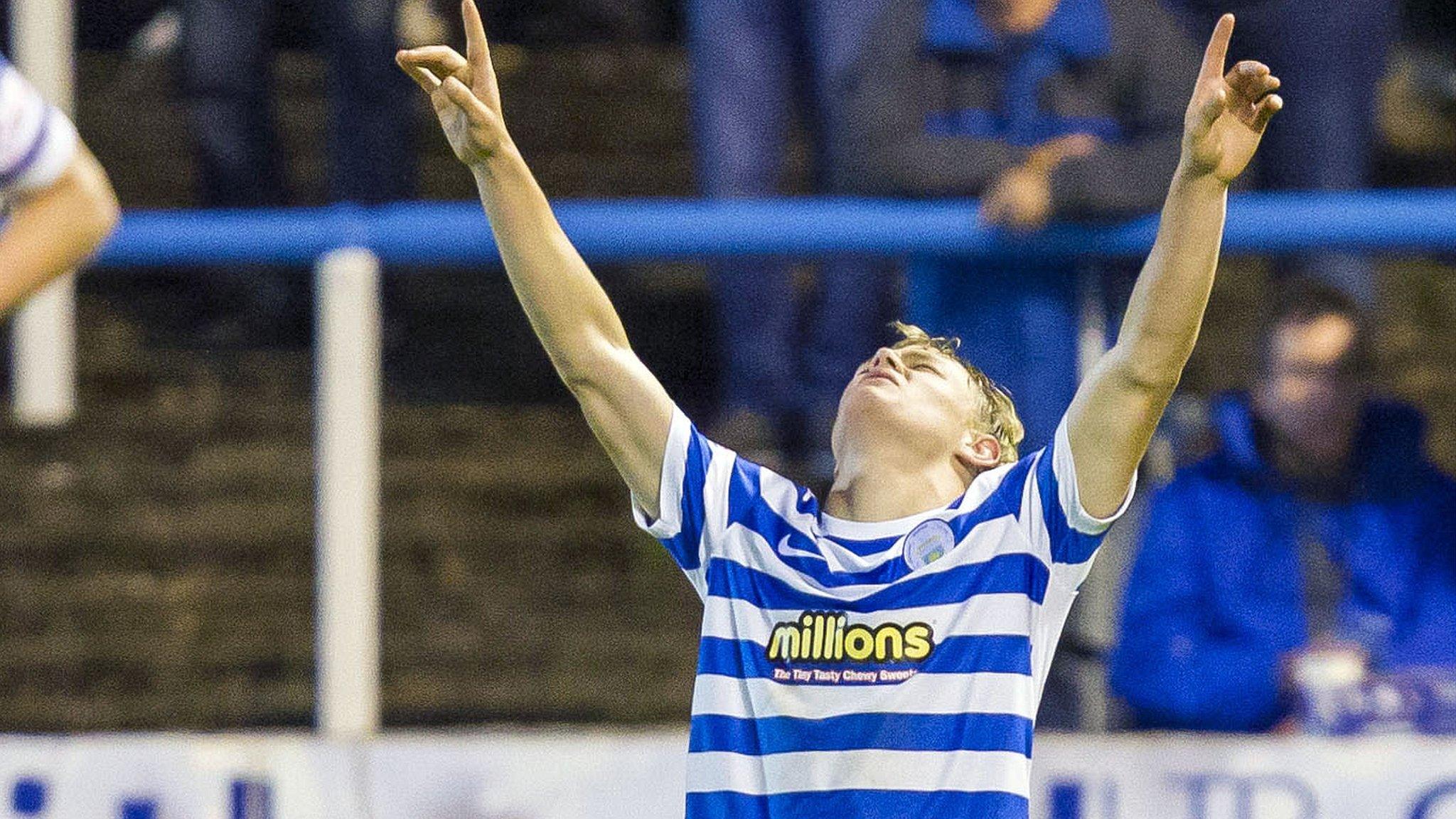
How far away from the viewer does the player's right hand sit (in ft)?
8.51

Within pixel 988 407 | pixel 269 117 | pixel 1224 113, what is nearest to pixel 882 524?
pixel 988 407

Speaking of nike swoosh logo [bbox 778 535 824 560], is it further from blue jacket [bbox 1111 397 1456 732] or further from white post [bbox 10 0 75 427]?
white post [bbox 10 0 75 427]

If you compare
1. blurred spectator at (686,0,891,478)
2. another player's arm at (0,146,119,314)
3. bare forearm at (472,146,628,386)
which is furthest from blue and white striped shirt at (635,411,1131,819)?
blurred spectator at (686,0,891,478)

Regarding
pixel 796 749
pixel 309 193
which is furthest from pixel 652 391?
pixel 309 193

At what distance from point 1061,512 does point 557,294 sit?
0.68 meters

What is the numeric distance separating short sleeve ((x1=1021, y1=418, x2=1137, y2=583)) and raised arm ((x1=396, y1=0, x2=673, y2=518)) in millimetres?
468

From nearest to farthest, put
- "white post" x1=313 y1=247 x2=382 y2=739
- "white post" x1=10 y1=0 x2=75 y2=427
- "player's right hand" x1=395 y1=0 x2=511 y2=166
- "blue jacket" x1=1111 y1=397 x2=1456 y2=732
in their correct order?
"player's right hand" x1=395 y1=0 x2=511 y2=166 → "blue jacket" x1=1111 y1=397 x2=1456 y2=732 → "white post" x1=313 y1=247 x2=382 y2=739 → "white post" x1=10 y1=0 x2=75 y2=427

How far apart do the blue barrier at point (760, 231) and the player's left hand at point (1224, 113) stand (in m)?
1.18

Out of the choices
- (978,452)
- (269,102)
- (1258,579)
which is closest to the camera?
(978,452)

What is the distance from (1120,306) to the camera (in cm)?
370

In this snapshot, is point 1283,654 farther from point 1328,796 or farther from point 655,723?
point 655,723

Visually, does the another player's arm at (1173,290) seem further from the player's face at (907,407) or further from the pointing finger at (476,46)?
the pointing finger at (476,46)

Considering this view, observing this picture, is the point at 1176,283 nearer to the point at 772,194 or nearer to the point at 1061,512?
the point at 1061,512

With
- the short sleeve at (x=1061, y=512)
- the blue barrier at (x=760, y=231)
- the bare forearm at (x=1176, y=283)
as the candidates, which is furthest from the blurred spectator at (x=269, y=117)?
the bare forearm at (x=1176, y=283)
